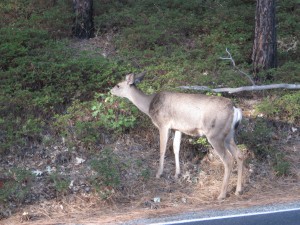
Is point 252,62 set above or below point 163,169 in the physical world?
above

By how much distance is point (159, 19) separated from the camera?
58.1 ft

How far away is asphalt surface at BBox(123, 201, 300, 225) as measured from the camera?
8.70 metres

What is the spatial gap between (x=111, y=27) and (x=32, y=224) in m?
8.85

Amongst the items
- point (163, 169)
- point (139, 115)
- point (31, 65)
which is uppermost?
point (31, 65)

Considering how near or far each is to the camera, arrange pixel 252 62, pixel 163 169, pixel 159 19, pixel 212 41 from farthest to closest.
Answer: pixel 159 19, pixel 212 41, pixel 252 62, pixel 163 169

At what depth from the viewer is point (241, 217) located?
901 centimetres

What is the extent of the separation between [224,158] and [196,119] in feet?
2.77

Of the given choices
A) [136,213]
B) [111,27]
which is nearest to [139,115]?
[136,213]

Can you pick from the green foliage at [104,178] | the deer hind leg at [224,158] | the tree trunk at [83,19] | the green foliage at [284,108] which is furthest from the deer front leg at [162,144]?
the tree trunk at [83,19]

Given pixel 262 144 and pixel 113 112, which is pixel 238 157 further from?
pixel 113 112

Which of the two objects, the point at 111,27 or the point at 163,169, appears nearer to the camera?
the point at 163,169

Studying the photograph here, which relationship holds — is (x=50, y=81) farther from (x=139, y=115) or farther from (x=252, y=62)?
(x=252, y=62)

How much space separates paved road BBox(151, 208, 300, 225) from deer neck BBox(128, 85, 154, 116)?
351 cm

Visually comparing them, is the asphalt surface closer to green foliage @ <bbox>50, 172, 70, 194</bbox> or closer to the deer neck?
green foliage @ <bbox>50, 172, 70, 194</bbox>
